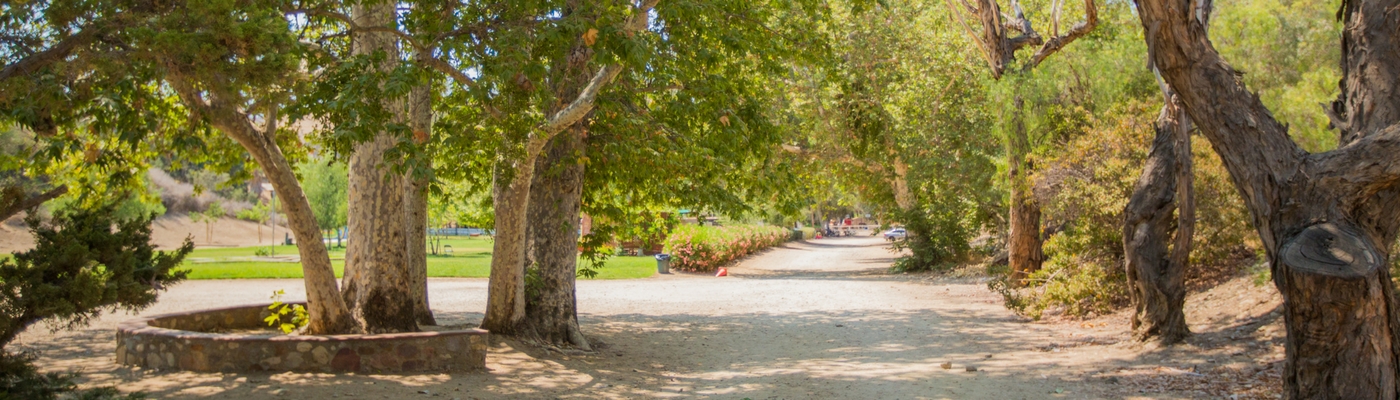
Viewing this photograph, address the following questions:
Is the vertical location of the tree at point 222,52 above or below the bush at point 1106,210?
above

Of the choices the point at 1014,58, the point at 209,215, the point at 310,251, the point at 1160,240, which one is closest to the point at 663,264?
the point at 1014,58

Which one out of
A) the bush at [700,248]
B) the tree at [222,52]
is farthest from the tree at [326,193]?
the tree at [222,52]

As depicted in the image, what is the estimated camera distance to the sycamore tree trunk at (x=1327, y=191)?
5.58 metres

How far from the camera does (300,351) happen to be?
8406 mm

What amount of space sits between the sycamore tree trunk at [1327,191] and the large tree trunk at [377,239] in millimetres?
7331

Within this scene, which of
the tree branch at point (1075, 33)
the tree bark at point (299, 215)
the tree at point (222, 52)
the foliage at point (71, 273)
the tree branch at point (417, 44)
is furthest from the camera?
the tree branch at point (1075, 33)

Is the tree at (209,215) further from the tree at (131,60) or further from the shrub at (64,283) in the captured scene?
the tree at (131,60)

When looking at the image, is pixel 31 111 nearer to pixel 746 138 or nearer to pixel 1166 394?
pixel 746 138

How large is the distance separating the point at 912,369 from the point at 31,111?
24.5 ft

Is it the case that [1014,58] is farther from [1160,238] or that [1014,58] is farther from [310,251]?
[310,251]

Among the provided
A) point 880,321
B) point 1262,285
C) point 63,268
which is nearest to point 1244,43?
point 1262,285

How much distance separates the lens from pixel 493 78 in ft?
25.8

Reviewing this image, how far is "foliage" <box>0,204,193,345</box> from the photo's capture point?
19.5 ft

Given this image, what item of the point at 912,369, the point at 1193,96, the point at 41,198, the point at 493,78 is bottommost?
the point at 912,369
